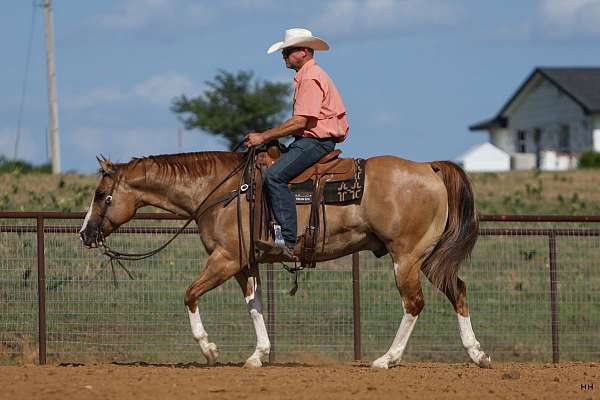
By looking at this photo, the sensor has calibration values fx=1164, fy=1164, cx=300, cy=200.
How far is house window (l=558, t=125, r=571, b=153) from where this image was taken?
55084 mm

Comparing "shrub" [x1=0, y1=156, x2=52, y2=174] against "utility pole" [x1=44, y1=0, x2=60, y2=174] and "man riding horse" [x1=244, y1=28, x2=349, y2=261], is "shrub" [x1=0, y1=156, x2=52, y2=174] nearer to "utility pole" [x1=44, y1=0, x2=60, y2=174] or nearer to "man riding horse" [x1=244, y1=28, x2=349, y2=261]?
"utility pole" [x1=44, y1=0, x2=60, y2=174]

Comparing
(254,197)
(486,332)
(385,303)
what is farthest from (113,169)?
(486,332)

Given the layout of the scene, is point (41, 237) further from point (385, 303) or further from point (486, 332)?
point (486, 332)

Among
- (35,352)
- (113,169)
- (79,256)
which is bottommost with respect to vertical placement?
(35,352)

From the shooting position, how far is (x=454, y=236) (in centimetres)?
1130

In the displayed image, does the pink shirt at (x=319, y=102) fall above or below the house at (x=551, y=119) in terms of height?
below

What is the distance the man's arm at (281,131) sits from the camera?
1091 cm

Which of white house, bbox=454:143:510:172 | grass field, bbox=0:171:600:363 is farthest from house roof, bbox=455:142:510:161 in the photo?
grass field, bbox=0:171:600:363

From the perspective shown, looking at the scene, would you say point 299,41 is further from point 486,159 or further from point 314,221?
point 486,159

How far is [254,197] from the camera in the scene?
11133 millimetres

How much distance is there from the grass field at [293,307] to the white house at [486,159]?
40.5m

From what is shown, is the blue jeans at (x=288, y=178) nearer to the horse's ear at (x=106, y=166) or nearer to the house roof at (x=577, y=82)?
the horse's ear at (x=106, y=166)

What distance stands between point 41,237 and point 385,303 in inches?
172

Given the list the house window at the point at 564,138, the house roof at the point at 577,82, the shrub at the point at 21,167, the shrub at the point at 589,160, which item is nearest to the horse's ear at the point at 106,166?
the shrub at the point at 21,167
